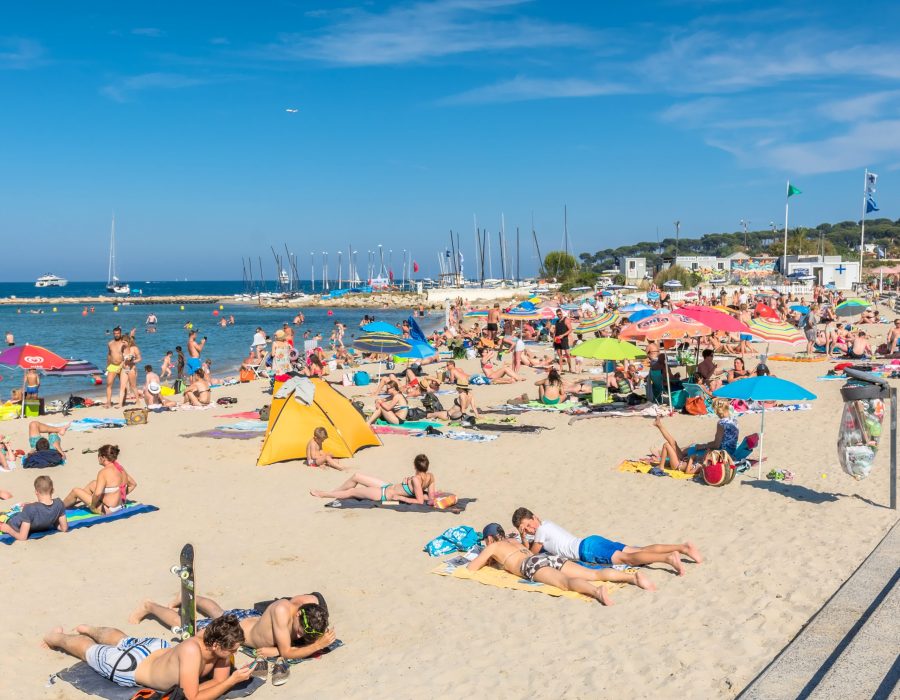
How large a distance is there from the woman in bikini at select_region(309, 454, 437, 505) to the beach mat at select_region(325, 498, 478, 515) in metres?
0.05

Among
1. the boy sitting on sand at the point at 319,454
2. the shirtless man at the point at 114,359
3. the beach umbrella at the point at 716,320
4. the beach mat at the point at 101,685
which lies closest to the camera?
the beach mat at the point at 101,685

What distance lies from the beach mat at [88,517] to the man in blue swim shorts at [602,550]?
4.25 m

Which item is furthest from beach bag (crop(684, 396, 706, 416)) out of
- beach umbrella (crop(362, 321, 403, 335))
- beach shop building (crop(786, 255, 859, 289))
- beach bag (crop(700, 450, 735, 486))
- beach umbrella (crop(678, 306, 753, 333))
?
beach shop building (crop(786, 255, 859, 289))

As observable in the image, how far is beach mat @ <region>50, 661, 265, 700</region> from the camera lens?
15.5 feet

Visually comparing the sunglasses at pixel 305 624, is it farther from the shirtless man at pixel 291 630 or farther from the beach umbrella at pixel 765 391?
the beach umbrella at pixel 765 391

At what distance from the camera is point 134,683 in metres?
4.79

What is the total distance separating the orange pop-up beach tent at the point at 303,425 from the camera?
35.3ft

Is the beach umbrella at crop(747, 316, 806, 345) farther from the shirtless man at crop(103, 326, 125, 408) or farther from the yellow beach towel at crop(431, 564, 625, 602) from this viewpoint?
the shirtless man at crop(103, 326, 125, 408)

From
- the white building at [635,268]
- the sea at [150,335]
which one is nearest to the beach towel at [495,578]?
the sea at [150,335]

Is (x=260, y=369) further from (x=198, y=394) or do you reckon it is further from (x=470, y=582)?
(x=470, y=582)

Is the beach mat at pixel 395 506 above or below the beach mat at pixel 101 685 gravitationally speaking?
above

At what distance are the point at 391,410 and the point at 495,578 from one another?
7.13 meters

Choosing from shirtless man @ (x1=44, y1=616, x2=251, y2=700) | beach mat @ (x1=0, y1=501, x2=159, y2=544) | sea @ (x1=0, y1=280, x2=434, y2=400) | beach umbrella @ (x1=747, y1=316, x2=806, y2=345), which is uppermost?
beach umbrella @ (x1=747, y1=316, x2=806, y2=345)

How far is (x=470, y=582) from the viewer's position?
6395 millimetres
